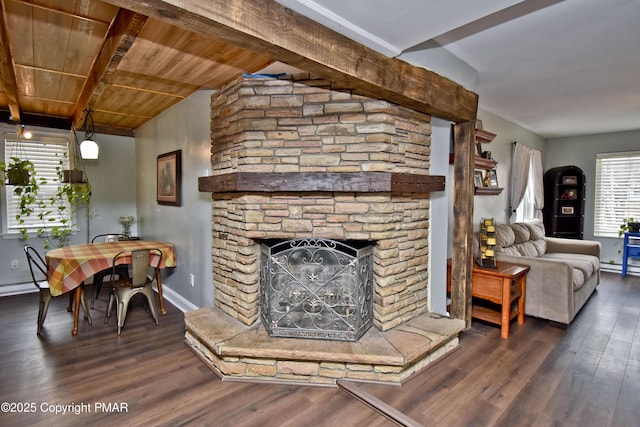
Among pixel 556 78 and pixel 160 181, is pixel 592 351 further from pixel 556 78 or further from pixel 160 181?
pixel 160 181

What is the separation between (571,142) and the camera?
6.13 meters

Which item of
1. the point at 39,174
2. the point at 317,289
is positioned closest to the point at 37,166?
the point at 39,174

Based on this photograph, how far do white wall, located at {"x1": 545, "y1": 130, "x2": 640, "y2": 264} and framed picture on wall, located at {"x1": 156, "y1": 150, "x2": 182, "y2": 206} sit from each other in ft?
21.2

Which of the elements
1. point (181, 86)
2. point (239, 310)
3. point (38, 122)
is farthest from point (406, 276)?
point (38, 122)

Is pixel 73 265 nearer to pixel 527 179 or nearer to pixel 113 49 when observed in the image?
pixel 113 49

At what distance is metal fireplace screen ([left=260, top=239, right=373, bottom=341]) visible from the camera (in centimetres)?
240

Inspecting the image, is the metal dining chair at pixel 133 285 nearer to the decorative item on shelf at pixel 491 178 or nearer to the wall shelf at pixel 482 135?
the wall shelf at pixel 482 135

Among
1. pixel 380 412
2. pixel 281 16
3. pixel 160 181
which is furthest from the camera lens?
pixel 160 181

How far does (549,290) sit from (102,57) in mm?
4313

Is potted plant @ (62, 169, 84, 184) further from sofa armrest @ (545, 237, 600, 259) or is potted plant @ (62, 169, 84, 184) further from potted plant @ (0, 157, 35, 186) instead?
sofa armrest @ (545, 237, 600, 259)

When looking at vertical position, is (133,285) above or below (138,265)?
below

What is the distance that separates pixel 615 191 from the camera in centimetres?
571

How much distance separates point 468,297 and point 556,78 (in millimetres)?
2274

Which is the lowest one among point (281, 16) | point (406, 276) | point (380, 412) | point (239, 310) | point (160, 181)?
point (380, 412)
